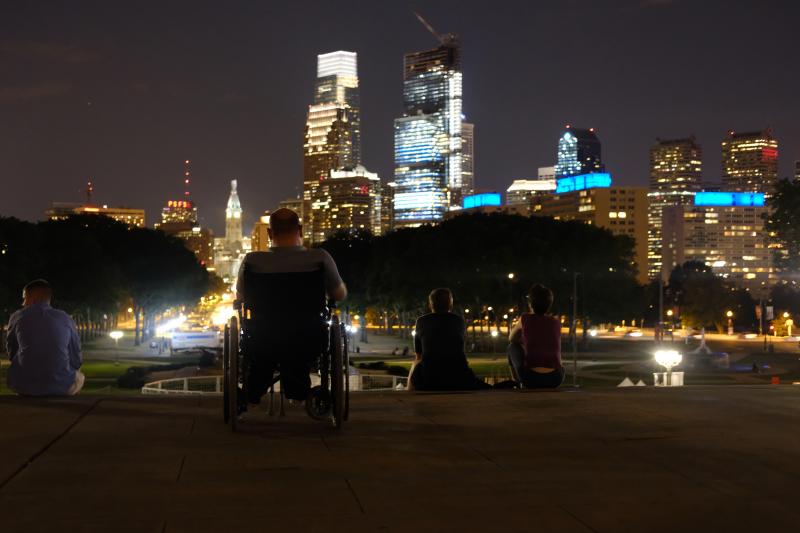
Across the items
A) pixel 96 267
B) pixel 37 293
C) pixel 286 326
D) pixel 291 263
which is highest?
pixel 96 267

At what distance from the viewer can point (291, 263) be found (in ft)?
29.0

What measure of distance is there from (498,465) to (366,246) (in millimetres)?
111237

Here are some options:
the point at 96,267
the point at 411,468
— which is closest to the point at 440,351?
the point at 411,468

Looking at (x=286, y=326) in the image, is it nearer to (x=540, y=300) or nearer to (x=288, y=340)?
(x=288, y=340)

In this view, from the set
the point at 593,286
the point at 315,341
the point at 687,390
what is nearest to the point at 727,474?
the point at 315,341

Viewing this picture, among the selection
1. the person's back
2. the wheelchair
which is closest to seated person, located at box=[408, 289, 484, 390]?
the person's back

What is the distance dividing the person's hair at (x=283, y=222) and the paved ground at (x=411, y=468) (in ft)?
5.12

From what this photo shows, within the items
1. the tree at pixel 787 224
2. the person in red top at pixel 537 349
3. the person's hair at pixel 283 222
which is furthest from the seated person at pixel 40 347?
the tree at pixel 787 224

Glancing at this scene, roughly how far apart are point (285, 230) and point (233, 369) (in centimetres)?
128

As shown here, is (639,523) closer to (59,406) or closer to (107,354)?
(59,406)

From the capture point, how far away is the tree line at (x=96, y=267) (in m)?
76.2

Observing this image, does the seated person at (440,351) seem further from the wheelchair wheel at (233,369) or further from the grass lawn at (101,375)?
the grass lawn at (101,375)

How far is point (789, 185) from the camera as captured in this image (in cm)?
6091

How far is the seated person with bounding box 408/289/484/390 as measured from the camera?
12.2 m
